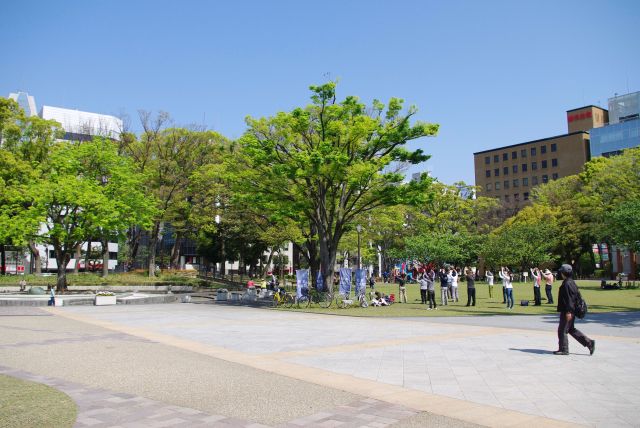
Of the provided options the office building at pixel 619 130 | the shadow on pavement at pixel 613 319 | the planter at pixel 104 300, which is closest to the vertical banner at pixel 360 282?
the shadow on pavement at pixel 613 319

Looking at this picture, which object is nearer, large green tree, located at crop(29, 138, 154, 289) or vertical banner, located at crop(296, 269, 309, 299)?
vertical banner, located at crop(296, 269, 309, 299)

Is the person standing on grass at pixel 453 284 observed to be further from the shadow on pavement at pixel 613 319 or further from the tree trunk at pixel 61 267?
the tree trunk at pixel 61 267

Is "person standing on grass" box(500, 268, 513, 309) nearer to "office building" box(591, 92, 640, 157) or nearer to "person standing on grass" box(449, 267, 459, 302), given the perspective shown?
"person standing on grass" box(449, 267, 459, 302)

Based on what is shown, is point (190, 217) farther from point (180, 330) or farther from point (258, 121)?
point (180, 330)

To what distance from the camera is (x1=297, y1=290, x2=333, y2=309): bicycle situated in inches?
1067

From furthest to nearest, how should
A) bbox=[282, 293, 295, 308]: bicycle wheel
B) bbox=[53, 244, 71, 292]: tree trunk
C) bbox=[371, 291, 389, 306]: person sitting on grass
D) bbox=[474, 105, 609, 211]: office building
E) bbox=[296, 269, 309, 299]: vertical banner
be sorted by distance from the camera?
bbox=[474, 105, 609, 211]: office building → bbox=[53, 244, 71, 292]: tree trunk → bbox=[282, 293, 295, 308]: bicycle wheel → bbox=[296, 269, 309, 299]: vertical banner → bbox=[371, 291, 389, 306]: person sitting on grass

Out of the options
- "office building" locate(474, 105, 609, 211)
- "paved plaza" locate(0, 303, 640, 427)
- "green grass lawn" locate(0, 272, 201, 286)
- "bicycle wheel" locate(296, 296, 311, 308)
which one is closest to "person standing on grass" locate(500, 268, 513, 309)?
"paved plaza" locate(0, 303, 640, 427)

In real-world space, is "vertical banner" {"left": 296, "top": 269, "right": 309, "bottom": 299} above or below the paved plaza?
above

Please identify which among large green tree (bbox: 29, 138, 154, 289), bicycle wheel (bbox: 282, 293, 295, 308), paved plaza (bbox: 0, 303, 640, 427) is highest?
large green tree (bbox: 29, 138, 154, 289)

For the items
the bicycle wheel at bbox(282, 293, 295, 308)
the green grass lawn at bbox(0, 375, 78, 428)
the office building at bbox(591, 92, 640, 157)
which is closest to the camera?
the green grass lawn at bbox(0, 375, 78, 428)

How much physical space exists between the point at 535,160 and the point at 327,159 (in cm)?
9068

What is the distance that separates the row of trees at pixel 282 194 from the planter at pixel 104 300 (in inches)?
257

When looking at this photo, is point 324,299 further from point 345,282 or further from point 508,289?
point 508,289

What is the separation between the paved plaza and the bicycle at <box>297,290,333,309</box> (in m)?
10.6
